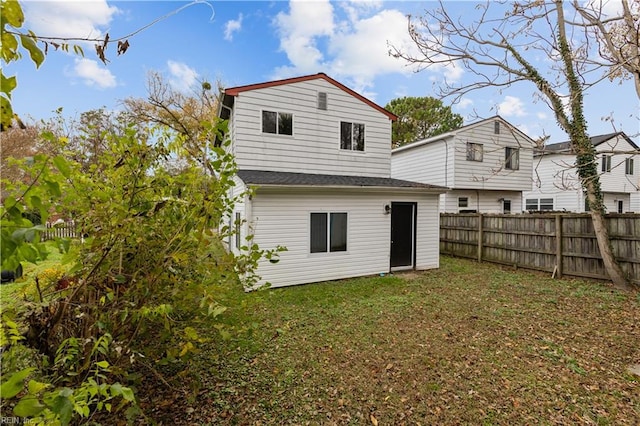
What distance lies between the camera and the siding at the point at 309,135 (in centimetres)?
927

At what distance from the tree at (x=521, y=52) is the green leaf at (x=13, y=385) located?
817 cm

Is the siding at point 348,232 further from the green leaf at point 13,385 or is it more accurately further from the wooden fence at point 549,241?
the green leaf at point 13,385

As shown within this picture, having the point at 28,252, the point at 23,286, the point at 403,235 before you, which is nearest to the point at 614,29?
the point at 403,235

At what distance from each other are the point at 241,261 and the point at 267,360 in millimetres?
2236

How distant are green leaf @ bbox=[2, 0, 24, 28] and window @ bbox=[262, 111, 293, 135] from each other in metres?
8.67

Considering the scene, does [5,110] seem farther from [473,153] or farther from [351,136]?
[473,153]

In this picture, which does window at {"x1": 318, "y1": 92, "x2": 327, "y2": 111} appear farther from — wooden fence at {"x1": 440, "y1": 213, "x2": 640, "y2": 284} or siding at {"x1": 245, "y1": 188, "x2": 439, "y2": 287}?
wooden fence at {"x1": 440, "y1": 213, "x2": 640, "y2": 284}

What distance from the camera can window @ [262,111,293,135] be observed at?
31.2ft

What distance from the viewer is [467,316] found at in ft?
18.7

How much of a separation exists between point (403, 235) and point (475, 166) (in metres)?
8.41

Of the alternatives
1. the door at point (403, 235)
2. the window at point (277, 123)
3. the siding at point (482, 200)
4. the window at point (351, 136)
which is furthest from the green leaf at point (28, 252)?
the siding at point (482, 200)

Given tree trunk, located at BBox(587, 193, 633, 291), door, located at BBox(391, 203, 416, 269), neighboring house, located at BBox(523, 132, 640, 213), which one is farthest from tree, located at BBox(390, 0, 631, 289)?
neighboring house, located at BBox(523, 132, 640, 213)

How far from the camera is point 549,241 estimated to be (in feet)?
29.2

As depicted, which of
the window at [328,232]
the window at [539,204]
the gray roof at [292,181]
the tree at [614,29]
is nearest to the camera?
the tree at [614,29]
